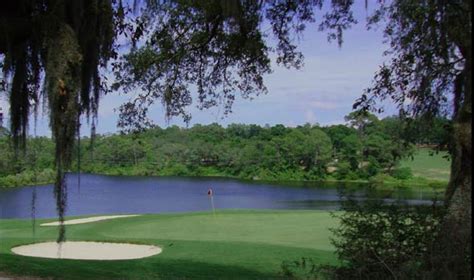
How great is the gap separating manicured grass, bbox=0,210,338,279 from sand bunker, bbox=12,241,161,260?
0.36 m

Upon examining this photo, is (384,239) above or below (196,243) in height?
above

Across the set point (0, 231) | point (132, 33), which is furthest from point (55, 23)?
point (0, 231)

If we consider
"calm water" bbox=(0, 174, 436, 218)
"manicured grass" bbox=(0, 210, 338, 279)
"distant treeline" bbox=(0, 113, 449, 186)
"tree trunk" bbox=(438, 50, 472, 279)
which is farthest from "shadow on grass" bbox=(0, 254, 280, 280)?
"distant treeline" bbox=(0, 113, 449, 186)

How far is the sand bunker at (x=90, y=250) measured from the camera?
14.4 metres

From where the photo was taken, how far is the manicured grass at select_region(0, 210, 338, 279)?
347 inches

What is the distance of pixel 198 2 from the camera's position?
7203 millimetres

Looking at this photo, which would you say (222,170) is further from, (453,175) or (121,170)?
(453,175)

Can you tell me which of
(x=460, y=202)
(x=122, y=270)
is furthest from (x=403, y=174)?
(x=460, y=202)

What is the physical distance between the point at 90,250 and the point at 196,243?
9.83 ft

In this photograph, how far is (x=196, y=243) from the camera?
14.8 m

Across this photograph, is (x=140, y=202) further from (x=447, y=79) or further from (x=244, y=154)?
(x=447, y=79)

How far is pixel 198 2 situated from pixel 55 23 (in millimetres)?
2744

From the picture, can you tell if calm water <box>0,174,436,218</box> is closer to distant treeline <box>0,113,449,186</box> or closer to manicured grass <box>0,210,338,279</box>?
distant treeline <box>0,113,449,186</box>

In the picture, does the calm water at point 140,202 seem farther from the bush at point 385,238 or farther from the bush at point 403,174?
the bush at point 385,238
